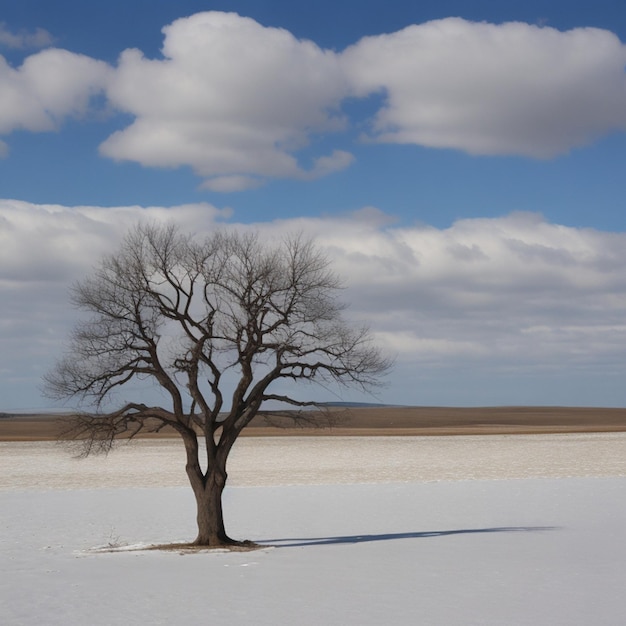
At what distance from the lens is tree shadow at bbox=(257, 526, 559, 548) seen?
21.5 m

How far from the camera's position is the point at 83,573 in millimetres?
17250

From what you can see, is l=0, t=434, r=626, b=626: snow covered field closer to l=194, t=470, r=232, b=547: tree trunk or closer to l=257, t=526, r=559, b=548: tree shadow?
l=257, t=526, r=559, b=548: tree shadow

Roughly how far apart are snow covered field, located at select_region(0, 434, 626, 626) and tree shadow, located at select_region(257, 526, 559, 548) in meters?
0.07

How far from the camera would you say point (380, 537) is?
22.3 m

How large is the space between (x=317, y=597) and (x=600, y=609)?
413 centimetres

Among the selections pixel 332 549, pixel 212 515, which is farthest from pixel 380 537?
pixel 212 515

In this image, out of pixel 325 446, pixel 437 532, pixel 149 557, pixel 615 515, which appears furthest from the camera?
pixel 325 446

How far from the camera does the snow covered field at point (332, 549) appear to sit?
1355 cm

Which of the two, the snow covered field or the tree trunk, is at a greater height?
the tree trunk

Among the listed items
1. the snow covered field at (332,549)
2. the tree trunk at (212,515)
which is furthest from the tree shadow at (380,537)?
the tree trunk at (212,515)

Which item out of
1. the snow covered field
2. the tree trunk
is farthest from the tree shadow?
the tree trunk

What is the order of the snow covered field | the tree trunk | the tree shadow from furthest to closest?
the tree shadow → the tree trunk → the snow covered field

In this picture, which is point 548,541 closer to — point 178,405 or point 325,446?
point 178,405

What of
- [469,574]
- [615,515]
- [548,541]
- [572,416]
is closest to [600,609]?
[469,574]
